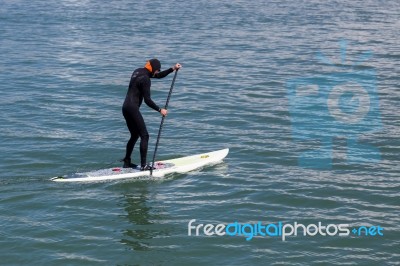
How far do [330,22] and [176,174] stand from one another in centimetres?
2825

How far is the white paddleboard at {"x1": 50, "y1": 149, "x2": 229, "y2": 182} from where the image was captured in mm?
17047

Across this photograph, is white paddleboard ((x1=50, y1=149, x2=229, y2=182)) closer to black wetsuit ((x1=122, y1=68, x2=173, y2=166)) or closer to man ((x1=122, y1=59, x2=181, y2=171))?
man ((x1=122, y1=59, x2=181, y2=171))

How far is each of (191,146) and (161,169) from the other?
108 inches

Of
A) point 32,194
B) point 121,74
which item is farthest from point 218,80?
point 32,194

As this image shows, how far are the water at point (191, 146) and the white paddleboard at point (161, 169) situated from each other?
0.20 m

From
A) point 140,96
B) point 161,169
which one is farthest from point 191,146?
point 140,96

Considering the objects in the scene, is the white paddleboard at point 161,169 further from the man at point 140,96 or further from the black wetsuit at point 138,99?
the black wetsuit at point 138,99

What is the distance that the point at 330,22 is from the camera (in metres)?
43.8

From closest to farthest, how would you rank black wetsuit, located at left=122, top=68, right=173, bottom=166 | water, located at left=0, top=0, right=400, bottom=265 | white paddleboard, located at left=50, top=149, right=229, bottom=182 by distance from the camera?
water, located at left=0, top=0, right=400, bottom=265, black wetsuit, located at left=122, top=68, right=173, bottom=166, white paddleboard, located at left=50, top=149, right=229, bottom=182

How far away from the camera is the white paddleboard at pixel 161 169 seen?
55.9ft

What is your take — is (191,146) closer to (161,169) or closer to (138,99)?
(161,169)

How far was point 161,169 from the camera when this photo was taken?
17.6 m

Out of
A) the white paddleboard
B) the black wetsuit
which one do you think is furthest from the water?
the black wetsuit

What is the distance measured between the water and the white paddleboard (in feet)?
0.66
